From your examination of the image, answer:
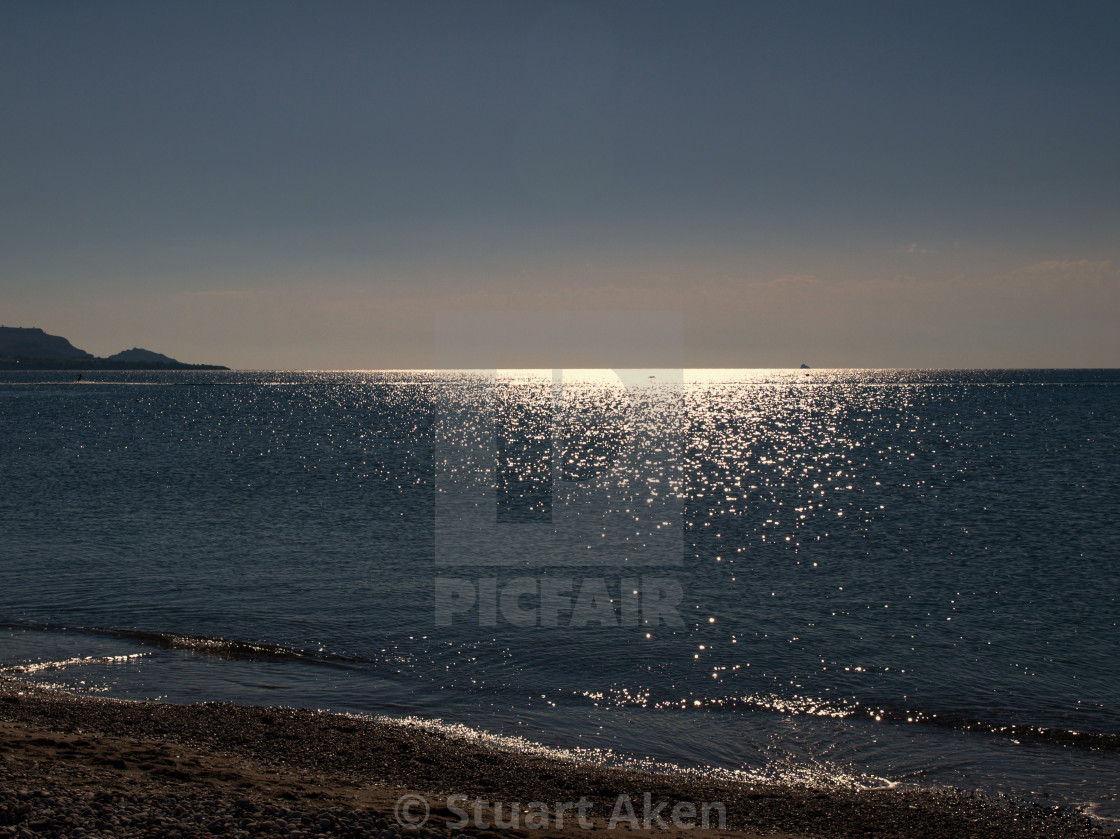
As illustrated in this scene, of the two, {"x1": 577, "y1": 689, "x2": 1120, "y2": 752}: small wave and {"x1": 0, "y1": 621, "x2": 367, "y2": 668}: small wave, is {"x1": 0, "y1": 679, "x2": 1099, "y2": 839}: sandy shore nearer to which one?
{"x1": 577, "y1": 689, "x2": 1120, "y2": 752}: small wave

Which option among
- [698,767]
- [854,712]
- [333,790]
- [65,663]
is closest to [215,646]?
[65,663]

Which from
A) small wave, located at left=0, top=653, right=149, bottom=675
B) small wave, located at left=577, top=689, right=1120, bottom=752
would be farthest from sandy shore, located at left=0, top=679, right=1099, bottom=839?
small wave, located at left=577, top=689, right=1120, bottom=752

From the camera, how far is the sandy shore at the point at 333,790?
9.17 m

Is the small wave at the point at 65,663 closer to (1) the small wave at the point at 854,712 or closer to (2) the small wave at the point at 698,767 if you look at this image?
(2) the small wave at the point at 698,767

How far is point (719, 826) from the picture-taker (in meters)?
11.6

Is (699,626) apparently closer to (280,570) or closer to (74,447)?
(280,570)

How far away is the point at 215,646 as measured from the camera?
20547mm

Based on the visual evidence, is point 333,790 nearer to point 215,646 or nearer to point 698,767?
point 698,767

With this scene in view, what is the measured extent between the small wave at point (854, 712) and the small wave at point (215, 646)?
21.7 feet

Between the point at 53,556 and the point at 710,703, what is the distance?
83.9 ft

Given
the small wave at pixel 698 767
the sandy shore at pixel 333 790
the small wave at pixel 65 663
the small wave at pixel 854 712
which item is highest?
the sandy shore at pixel 333 790

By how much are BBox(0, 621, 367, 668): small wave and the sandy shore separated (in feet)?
13.2

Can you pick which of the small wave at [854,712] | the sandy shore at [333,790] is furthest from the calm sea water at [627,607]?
the sandy shore at [333,790]

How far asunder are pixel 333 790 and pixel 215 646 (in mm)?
→ 10629
